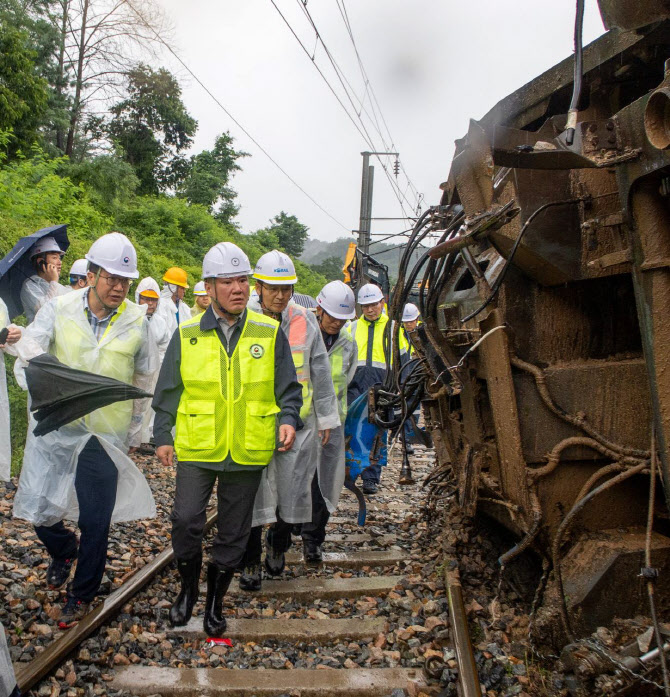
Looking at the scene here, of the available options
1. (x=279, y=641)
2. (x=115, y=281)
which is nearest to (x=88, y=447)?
(x=115, y=281)

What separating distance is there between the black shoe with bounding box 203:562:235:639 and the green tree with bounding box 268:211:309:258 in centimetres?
3916

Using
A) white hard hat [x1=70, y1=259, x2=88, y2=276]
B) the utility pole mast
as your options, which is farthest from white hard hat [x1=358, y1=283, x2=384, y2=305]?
the utility pole mast

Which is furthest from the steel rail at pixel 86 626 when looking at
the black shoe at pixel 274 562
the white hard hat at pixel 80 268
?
the white hard hat at pixel 80 268

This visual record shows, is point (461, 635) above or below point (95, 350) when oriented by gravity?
below

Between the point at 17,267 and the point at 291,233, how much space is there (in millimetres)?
39213

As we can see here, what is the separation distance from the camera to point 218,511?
3.89 meters

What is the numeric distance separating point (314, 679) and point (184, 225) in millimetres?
18979

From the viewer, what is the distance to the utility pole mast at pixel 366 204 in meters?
22.2

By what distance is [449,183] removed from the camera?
4.48 meters

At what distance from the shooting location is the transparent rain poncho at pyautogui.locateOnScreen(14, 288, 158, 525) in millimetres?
3992

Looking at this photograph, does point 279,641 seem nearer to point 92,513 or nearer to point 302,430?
point 92,513

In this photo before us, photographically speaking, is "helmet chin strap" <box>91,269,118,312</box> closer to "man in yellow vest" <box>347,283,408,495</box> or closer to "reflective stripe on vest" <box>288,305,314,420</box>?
"reflective stripe on vest" <box>288,305,314,420</box>

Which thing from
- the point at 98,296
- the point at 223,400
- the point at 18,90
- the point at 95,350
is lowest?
the point at 223,400

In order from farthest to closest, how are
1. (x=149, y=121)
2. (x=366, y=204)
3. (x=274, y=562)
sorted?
(x=149, y=121) < (x=366, y=204) < (x=274, y=562)
